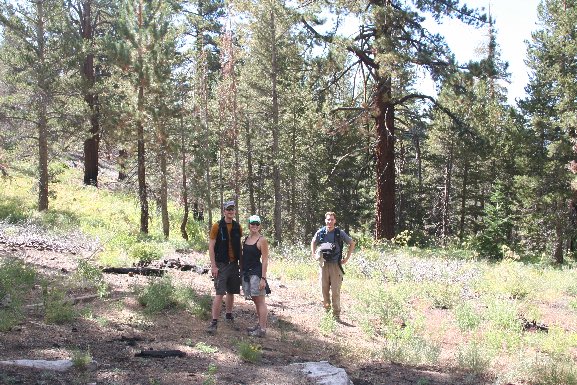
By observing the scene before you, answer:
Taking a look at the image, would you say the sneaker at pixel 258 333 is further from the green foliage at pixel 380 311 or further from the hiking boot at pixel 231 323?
the green foliage at pixel 380 311

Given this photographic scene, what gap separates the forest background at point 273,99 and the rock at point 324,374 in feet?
29.2

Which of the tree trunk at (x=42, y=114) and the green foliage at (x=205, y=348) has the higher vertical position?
the tree trunk at (x=42, y=114)

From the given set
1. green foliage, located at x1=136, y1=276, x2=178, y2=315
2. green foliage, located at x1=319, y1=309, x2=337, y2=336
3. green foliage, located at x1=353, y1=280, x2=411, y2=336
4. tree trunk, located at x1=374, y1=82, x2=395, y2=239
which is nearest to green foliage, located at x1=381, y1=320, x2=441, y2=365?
green foliage, located at x1=353, y1=280, x2=411, y2=336

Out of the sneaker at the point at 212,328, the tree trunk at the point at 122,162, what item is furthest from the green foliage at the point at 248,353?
the tree trunk at the point at 122,162

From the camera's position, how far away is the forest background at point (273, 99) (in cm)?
1727

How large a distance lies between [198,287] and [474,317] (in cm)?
506

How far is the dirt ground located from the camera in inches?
206

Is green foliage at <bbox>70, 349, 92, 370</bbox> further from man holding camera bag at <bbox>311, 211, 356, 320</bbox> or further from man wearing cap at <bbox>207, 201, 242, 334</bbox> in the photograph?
man holding camera bag at <bbox>311, 211, 356, 320</bbox>

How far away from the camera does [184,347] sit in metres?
6.46

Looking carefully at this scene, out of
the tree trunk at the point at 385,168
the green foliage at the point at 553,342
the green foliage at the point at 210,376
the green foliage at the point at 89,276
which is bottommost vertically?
the green foliage at the point at 553,342

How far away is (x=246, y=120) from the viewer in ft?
98.3

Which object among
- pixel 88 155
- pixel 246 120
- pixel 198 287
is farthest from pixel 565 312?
pixel 88 155

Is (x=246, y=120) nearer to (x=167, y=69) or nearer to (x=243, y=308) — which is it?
(x=167, y=69)

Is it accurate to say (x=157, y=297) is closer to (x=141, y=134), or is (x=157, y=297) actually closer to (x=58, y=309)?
(x=58, y=309)
